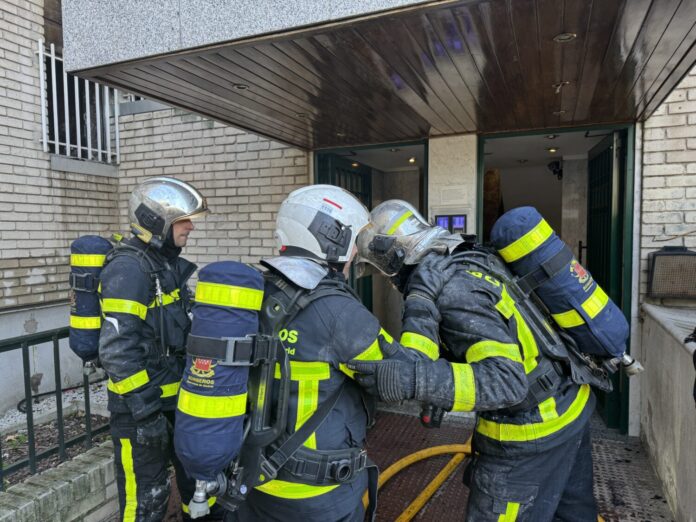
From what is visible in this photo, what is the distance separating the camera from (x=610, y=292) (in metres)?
4.59

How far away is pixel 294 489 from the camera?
5.71ft

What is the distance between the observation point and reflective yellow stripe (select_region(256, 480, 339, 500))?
1735 mm

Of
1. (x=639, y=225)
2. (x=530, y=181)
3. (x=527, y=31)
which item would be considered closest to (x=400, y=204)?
(x=527, y=31)

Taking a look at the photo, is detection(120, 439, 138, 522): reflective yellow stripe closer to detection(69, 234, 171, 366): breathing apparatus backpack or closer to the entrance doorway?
detection(69, 234, 171, 366): breathing apparatus backpack

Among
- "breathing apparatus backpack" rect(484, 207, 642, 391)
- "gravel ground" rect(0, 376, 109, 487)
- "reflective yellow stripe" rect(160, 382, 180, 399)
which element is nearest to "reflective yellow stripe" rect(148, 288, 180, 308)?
"reflective yellow stripe" rect(160, 382, 180, 399)

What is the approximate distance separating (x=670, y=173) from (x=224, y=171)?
16.1 feet

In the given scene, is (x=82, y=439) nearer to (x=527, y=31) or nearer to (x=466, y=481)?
(x=466, y=481)

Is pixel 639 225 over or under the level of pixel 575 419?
over

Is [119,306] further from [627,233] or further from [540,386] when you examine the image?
[627,233]

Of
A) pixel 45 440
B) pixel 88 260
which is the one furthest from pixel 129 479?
pixel 45 440

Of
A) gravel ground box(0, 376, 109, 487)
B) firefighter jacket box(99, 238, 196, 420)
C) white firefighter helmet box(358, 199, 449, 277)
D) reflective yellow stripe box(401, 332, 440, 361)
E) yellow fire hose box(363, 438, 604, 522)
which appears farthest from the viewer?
gravel ground box(0, 376, 109, 487)

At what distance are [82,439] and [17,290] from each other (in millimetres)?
3301

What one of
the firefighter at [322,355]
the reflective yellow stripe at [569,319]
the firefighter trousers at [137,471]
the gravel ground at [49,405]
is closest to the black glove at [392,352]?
the firefighter at [322,355]

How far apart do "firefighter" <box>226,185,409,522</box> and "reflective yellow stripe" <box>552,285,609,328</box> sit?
0.92 m
